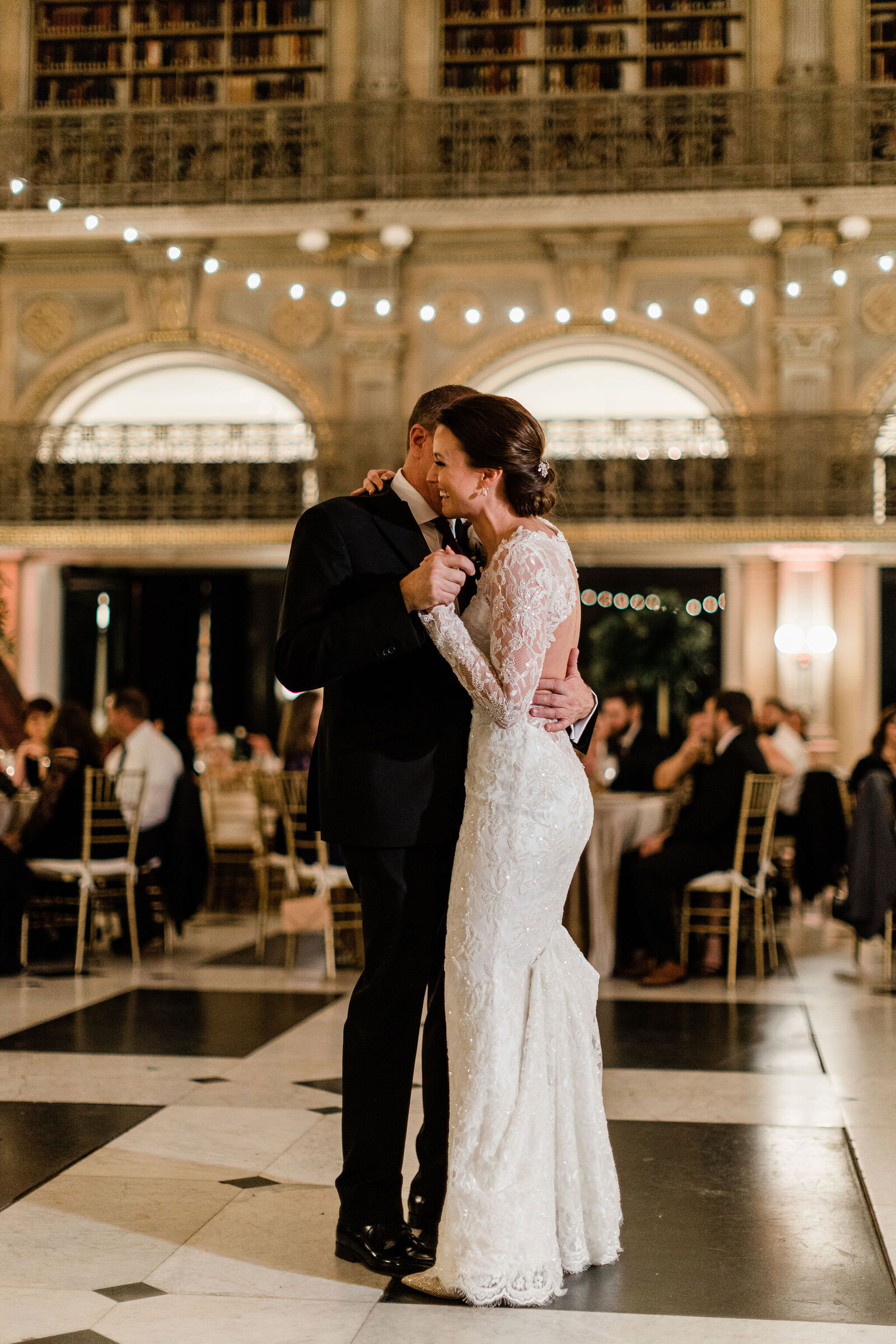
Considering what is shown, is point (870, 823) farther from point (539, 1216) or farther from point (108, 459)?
point (108, 459)

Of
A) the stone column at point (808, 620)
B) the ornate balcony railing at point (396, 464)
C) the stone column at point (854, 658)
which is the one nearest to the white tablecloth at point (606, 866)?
the ornate balcony railing at point (396, 464)

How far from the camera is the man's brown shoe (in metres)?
6.02

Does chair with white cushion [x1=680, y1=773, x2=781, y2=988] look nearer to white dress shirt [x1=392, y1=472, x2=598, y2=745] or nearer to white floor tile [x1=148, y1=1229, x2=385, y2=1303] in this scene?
white dress shirt [x1=392, y1=472, x2=598, y2=745]

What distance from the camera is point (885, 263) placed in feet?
36.4

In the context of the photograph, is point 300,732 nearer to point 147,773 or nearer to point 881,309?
point 147,773

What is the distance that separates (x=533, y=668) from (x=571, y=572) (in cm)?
21

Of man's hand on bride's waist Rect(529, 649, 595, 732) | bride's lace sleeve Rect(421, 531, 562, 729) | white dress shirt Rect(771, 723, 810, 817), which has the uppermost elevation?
bride's lace sleeve Rect(421, 531, 562, 729)

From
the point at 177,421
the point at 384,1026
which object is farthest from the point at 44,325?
the point at 384,1026

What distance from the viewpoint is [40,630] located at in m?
13.3

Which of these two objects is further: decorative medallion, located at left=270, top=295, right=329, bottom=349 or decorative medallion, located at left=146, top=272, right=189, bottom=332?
decorative medallion, located at left=146, top=272, right=189, bottom=332

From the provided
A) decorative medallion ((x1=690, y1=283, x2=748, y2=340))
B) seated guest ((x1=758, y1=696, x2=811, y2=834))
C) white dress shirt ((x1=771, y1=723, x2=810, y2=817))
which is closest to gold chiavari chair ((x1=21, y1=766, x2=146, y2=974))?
seated guest ((x1=758, y1=696, x2=811, y2=834))

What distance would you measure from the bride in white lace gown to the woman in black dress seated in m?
4.06

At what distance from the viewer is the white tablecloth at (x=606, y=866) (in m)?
6.18

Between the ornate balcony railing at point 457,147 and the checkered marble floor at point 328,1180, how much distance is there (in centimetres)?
867
